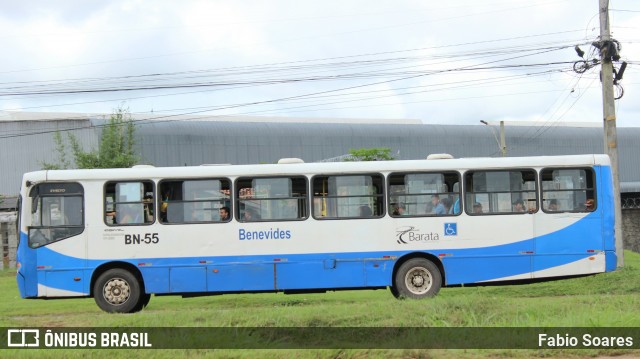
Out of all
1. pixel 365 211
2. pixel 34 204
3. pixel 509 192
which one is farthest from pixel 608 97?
pixel 34 204

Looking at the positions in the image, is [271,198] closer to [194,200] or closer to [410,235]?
[194,200]

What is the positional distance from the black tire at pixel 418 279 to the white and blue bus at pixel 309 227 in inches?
0.8

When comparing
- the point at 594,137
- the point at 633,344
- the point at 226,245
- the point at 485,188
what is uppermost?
the point at 594,137

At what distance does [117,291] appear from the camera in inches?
575

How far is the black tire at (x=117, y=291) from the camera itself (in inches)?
572

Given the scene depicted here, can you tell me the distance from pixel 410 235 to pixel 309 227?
76.9 inches

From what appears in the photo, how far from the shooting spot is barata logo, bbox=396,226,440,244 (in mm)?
14703

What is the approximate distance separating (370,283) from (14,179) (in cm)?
4369

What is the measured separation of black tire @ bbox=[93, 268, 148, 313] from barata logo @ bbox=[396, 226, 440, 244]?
5115mm

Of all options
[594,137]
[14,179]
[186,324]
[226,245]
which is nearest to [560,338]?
[186,324]

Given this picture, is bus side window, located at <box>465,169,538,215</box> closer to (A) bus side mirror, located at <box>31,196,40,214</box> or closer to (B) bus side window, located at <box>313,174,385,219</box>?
(B) bus side window, located at <box>313,174,385,219</box>

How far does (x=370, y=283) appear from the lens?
14586mm

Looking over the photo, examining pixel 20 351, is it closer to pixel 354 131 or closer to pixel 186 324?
pixel 186 324

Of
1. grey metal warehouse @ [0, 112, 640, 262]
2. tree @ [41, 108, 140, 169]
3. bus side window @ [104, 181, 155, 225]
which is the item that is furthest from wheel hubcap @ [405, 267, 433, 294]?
grey metal warehouse @ [0, 112, 640, 262]
